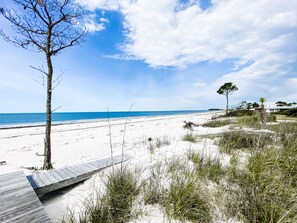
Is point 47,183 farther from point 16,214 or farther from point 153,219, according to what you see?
point 153,219

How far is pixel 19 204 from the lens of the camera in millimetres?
2137

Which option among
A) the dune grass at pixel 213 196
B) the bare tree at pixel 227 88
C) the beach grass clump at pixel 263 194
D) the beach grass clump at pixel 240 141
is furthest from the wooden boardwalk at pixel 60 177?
the bare tree at pixel 227 88

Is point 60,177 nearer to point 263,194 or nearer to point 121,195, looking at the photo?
point 121,195

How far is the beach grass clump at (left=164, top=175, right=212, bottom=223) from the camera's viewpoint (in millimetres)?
1899

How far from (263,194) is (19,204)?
10.1ft

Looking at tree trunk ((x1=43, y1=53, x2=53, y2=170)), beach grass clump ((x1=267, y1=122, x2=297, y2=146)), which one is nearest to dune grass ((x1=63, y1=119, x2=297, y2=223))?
beach grass clump ((x1=267, y1=122, x2=297, y2=146))

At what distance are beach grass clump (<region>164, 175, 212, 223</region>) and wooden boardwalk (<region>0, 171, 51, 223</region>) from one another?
4.76 feet

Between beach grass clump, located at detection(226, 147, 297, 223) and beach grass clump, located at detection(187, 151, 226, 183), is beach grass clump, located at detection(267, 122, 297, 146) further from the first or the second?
beach grass clump, located at detection(187, 151, 226, 183)

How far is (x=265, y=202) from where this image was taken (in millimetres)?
1790

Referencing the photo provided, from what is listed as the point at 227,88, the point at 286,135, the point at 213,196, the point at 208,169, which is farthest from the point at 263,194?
the point at 227,88

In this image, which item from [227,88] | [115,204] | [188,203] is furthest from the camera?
[227,88]

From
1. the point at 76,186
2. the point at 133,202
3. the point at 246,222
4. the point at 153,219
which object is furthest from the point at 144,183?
the point at 76,186

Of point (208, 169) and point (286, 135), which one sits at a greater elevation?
point (286, 135)

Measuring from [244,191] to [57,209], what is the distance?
273 centimetres
